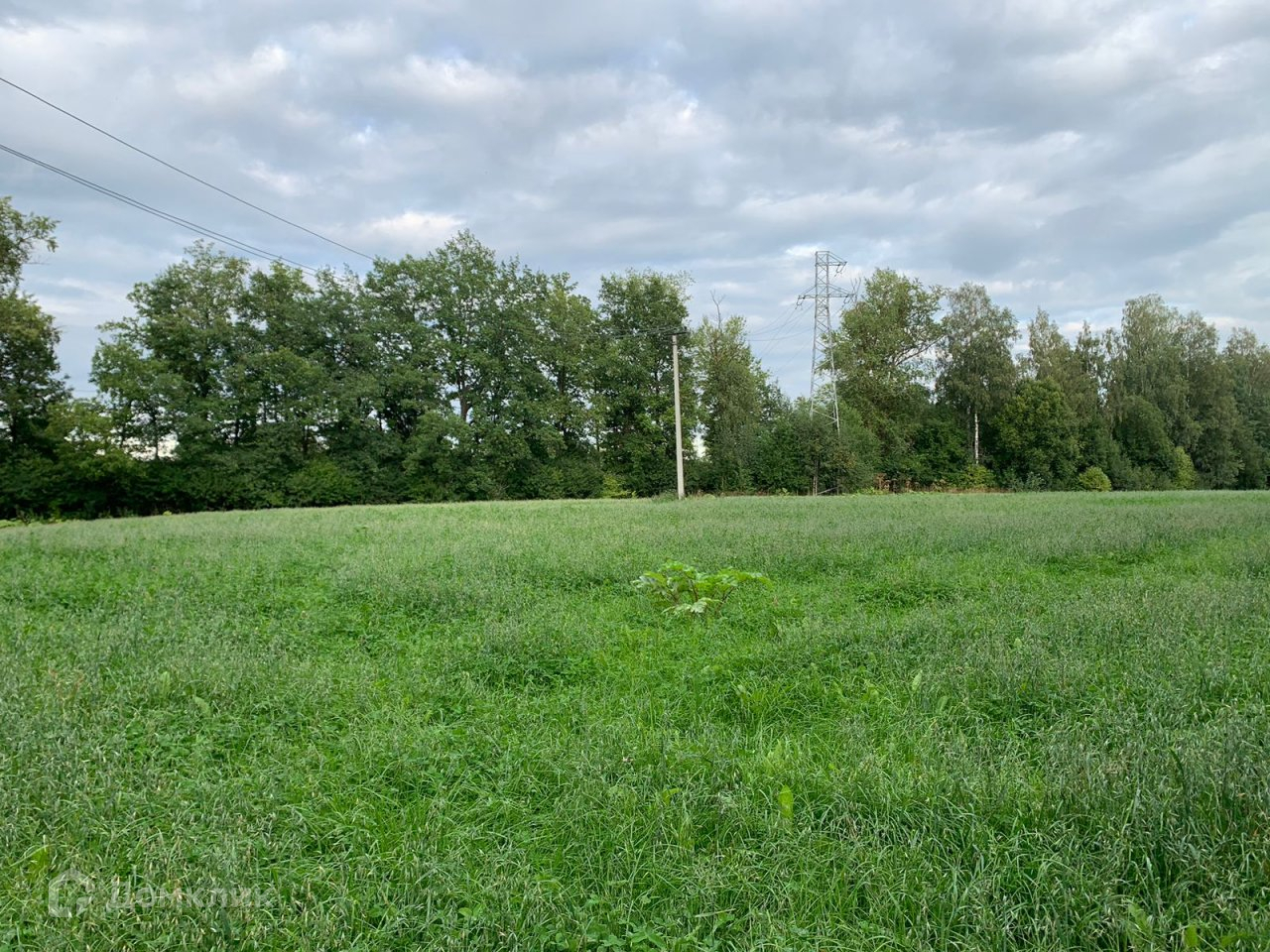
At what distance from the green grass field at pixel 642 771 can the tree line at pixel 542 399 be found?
30.9 m

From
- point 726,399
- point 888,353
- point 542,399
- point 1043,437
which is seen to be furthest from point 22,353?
point 1043,437

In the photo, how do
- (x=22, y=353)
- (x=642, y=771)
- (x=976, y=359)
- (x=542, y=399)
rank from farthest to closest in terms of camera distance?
(x=976, y=359), (x=542, y=399), (x=22, y=353), (x=642, y=771)

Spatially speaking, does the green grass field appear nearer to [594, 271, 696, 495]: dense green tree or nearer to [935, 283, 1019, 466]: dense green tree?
[594, 271, 696, 495]: dense green tree

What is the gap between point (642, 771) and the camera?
11.6 ft

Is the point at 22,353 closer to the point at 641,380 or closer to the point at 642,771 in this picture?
the point at 641,380

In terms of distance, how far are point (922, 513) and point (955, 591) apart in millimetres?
10358

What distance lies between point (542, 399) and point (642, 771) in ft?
126

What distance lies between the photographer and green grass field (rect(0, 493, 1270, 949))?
2447mm

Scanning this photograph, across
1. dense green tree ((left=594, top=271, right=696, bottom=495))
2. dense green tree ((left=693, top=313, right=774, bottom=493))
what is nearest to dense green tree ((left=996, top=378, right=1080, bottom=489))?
dense green tree ((left=693, top=313, right=774, bottom=493))

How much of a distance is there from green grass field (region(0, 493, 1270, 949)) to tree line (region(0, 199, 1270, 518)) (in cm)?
3086

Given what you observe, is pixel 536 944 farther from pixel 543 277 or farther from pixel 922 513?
pixel 543 277

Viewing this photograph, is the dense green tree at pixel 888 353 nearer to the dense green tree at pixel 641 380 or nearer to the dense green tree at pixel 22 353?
the dense green tree at pixel 641 380

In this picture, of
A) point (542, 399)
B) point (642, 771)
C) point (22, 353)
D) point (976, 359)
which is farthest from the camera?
point (976, 359)

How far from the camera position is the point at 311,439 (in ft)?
121
